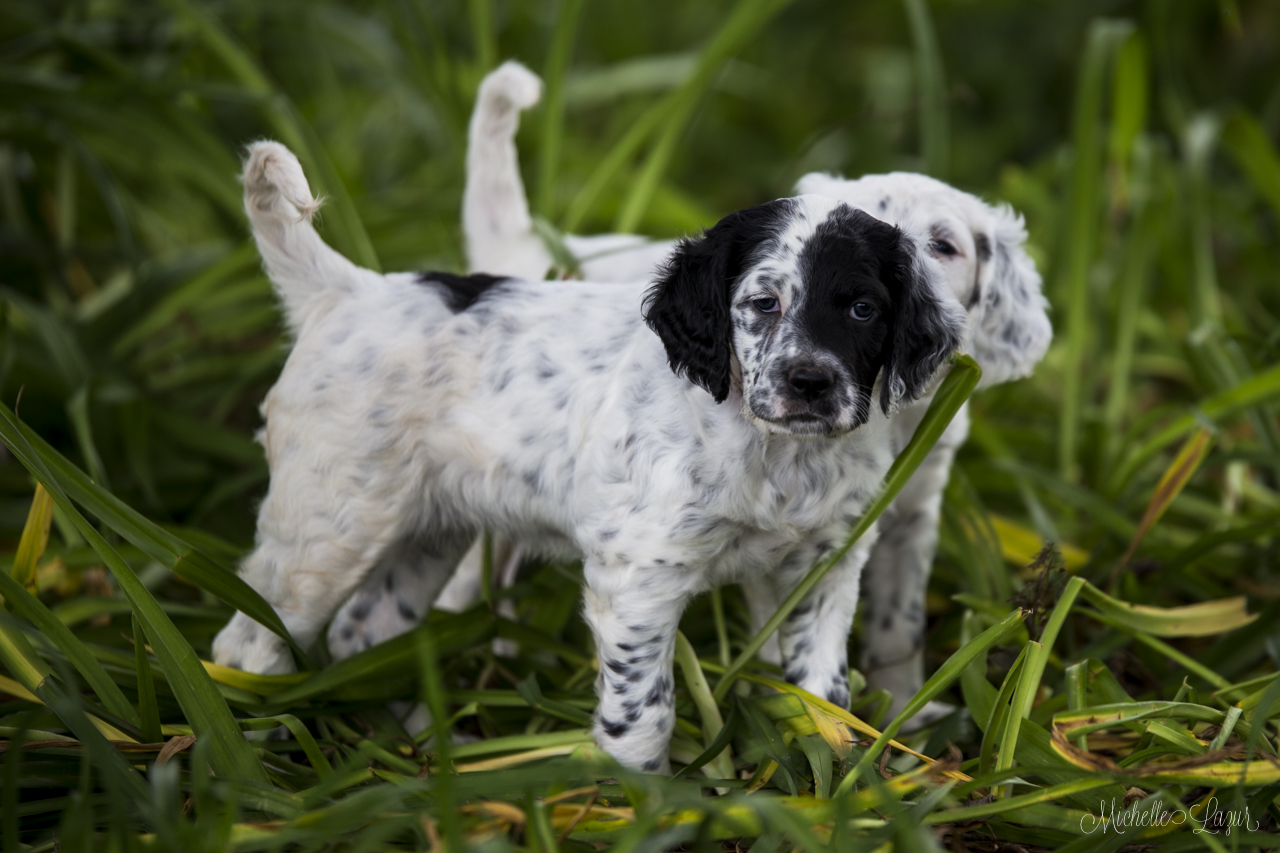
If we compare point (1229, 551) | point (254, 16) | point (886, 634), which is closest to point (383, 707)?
point (886, 634)

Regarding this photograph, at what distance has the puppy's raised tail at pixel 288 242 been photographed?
10.2 ft

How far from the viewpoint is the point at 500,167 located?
4121 mm

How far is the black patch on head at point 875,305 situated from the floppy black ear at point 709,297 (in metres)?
0.18

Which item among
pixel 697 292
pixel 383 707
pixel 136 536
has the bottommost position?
pixel 383 707

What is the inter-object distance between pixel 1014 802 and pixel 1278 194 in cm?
438

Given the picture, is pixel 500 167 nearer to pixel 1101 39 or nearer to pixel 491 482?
pixel 491 482

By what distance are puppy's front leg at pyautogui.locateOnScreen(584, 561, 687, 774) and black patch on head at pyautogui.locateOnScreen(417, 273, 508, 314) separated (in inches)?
37.1

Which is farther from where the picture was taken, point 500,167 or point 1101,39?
point 1101,39

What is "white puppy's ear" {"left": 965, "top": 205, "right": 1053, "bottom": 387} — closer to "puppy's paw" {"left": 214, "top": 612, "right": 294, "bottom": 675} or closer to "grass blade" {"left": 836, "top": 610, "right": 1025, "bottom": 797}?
"grass blade" {"left": 836, "top": 610, "right": 1025, "bottom": 797}

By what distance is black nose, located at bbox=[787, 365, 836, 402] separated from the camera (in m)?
2.57

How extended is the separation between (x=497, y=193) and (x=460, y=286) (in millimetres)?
902

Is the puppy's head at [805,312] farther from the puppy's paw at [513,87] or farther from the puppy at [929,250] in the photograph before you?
the puppy's paw at [513,87]

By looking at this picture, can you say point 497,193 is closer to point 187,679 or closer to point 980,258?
point 980,258

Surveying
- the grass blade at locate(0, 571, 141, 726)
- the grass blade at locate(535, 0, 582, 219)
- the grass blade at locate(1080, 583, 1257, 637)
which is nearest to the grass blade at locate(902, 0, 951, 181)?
the grass blade at locate(535, 0, 582, 219)
